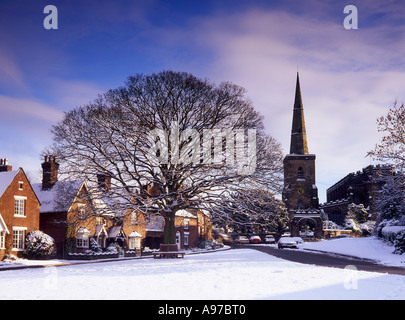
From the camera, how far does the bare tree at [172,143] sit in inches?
1220

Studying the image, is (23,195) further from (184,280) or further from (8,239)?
(184,280)

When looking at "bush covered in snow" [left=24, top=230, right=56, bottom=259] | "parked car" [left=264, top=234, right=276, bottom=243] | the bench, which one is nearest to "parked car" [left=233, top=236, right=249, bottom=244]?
"parked car" [left=264, top=234, right=276, bottom=243]

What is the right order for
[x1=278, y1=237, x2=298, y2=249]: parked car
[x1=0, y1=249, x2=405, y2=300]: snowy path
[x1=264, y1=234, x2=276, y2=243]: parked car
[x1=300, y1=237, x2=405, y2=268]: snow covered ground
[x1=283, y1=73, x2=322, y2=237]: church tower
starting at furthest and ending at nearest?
[x1=283, y1=73, x2=322, y2=237]: church tower
[x1=264, y1=234, x2=276, y2=243]: parked car
[x1=278, y1=237, x2=298, y2=249]: parked car
[x1=300, y1=237, x2=405, y2=268]: snow covered ground
[x1=0, y1=249, x2=405, y2=300]: snowy path

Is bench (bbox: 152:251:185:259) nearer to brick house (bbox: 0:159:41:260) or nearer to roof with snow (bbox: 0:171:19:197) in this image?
brick house (bbox: 0:159:41:260)

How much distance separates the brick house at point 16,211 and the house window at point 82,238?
4.47m

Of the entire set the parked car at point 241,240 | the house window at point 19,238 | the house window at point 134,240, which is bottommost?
the parked car at point 241,240

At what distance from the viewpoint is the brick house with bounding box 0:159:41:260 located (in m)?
36.8

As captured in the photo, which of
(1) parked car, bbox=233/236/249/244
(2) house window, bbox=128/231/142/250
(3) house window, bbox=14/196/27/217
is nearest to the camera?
(3) house window, bbox=14/196/27/217

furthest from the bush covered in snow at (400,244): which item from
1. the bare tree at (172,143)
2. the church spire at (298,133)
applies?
the church spire at (298,133)

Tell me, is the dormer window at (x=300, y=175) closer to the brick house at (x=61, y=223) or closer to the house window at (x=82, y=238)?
the brick house at (x=61, y=223)

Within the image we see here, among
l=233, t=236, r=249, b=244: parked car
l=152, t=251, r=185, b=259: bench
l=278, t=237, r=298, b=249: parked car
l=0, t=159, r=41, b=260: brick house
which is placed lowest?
l=233, t=236, r=249, b=244: parked car

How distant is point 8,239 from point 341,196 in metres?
86.2

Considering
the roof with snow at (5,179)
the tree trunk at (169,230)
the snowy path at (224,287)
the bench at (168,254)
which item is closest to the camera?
the snowy path at (224,287)
